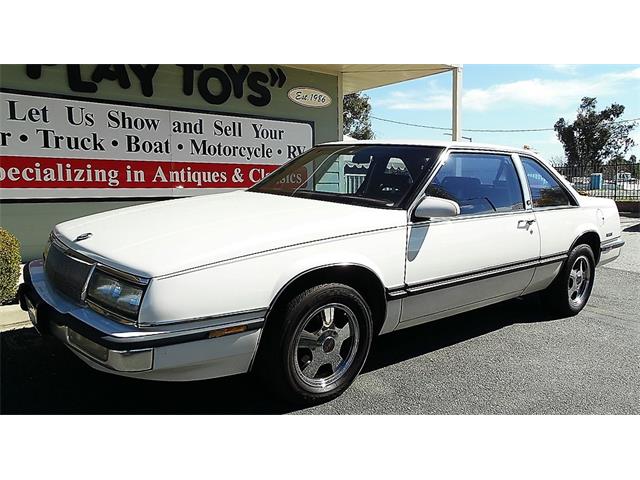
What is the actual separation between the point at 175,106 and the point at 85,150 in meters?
1.57

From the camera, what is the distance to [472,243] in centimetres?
392

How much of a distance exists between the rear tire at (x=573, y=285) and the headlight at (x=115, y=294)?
3972mm

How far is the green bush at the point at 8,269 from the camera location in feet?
16.2

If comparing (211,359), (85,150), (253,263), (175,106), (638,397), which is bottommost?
(638,397)

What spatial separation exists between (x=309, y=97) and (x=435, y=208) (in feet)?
23.1

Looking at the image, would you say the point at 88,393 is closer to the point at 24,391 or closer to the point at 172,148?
the point at 24,391

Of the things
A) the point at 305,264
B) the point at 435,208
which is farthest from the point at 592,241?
the point at 305,264

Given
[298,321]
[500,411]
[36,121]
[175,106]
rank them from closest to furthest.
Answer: [298,321] → [500,411] → [36,121] → [175,106]

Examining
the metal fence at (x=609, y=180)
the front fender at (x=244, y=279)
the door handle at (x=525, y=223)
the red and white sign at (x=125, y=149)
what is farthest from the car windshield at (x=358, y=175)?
the metal fence at (x=609, y=180)

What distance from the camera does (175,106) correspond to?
827 centimetres

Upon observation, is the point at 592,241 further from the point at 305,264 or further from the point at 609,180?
the point at 609,180

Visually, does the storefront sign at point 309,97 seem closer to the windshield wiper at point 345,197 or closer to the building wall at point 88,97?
the building wall at point 88,97

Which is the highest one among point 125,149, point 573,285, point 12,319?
point 125,149

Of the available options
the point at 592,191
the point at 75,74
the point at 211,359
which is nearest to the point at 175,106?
the point at 75,74
